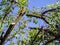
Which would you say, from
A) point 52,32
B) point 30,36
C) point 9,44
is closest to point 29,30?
point 30,36

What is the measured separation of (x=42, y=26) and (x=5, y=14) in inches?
89.8

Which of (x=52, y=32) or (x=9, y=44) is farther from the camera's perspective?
(x=9, y=44)

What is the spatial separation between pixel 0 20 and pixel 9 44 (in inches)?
99.6

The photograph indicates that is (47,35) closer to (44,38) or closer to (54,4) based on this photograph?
(44,38)

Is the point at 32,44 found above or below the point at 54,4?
below

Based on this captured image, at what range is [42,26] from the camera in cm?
1445

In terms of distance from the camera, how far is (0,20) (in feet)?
48.5

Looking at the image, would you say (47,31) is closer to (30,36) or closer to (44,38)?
(44,38)

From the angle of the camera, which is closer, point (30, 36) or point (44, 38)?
point (44, 38)

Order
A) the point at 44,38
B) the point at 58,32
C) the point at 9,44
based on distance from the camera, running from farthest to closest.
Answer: the point at 9,44 < the point at 44,38 < the point at 58,32

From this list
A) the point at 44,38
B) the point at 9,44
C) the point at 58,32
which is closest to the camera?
the point at 58,32

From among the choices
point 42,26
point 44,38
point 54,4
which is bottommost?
point 44,38

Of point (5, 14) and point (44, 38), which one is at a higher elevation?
point (5, 14)

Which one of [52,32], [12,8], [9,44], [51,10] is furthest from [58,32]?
[9,44]
